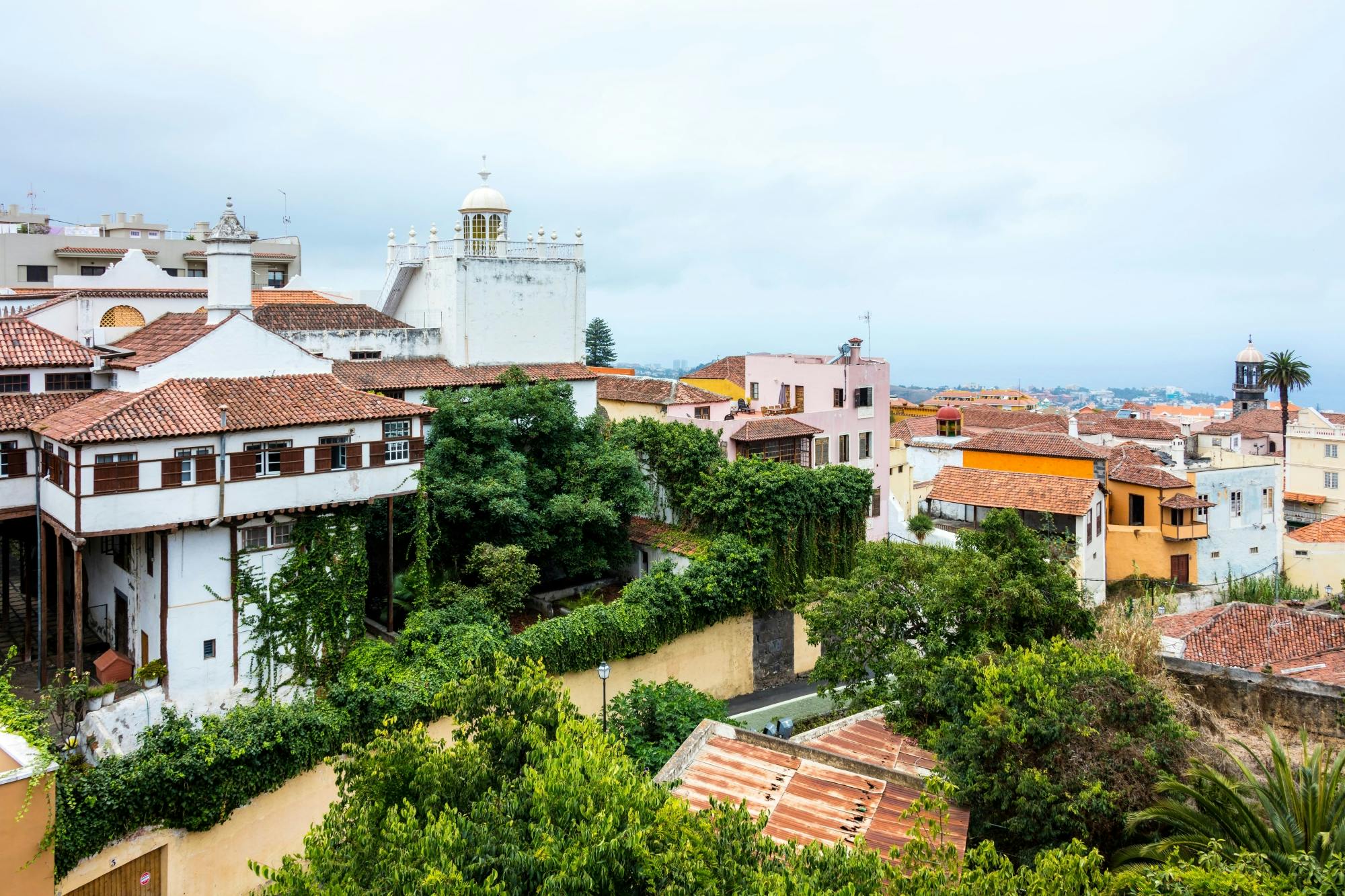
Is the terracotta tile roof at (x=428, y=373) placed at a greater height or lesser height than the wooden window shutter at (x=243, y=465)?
greater

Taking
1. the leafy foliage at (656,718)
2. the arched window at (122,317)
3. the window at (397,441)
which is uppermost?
the arched window at (122,317)

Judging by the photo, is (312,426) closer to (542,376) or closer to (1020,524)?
(542,376)

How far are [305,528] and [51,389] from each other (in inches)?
314

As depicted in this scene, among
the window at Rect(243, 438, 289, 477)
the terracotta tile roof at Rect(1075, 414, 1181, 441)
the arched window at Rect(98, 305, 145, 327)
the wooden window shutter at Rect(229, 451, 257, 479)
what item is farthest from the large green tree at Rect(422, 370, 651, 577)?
the terracotta tile roof at Rect(1075, 414, 1181, 441)

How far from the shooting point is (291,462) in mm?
24297

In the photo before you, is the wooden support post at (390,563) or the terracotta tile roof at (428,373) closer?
the wooden support post at (390,563)

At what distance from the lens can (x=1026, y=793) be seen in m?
14.6

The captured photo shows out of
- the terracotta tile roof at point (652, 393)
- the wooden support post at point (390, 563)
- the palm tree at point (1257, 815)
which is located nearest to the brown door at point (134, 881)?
the wooden support post at point (390, 563)

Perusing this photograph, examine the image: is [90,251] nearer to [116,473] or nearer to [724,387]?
[724,387]

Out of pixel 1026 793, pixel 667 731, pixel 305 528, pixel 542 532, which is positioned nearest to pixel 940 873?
pixel 1026 793

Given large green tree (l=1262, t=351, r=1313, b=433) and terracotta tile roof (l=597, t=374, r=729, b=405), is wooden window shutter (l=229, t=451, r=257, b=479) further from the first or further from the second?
large green tree (l=1262, t=351, r=1313, b=433)

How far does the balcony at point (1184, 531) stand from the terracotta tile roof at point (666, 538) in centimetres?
2463

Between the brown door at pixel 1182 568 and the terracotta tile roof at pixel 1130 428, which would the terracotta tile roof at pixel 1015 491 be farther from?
the terracotta tile roof at pixel 1130 428

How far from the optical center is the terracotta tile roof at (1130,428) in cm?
7162
